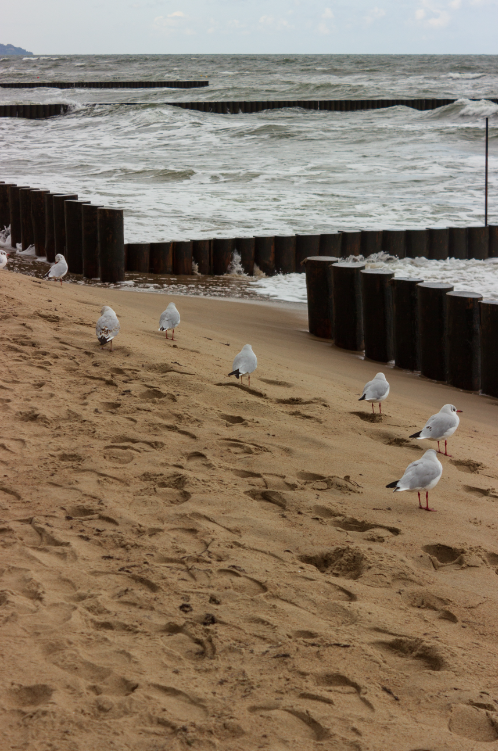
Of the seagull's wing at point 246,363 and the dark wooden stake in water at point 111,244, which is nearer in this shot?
the seagull's wing at point 246,363

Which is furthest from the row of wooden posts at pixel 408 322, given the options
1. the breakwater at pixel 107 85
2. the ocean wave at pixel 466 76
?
the ocean wave at pixel 466 76

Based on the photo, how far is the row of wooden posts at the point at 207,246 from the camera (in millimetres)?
9164

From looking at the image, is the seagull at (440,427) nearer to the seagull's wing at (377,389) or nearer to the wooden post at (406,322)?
the seagull's wing at (377,389)

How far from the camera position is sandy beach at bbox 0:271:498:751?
198 cm

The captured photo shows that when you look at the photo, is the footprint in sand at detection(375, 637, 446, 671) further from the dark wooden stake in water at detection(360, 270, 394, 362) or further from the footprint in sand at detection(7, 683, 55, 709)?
the dark wooden stake in water at detection(360, 270, 394, 362)

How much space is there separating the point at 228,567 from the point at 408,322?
4192 mm

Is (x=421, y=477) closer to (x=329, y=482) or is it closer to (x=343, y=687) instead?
(x=329, y=482)

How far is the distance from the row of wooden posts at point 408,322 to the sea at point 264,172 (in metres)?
1.56

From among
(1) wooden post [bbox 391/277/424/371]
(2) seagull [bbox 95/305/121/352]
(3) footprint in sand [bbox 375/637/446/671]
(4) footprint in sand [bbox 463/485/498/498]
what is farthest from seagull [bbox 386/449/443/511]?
(1) wooden post [bbox 391/277/424/371]

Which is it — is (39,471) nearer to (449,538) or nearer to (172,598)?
(172,598)

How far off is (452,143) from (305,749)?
82.0 ft

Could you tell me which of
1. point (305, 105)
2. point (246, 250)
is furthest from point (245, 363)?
point (305, 105)

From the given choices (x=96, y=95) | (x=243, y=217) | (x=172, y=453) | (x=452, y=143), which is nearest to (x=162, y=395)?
(x=172, y=453)

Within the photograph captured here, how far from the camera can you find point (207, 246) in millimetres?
9406
